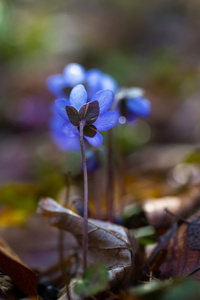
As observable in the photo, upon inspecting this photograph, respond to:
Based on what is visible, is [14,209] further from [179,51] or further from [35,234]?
[179,51]

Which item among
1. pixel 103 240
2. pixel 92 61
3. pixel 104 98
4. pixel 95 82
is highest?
pixel 92 61

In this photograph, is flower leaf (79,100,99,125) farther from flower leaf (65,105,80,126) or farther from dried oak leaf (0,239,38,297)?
dried oak leaf (0,239,38,297)

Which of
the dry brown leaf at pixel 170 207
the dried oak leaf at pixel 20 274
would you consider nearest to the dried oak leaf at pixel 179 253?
the dry brown leaf at pixel 170 207

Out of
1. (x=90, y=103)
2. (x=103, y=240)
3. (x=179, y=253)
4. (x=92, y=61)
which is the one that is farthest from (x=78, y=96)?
(x=92, y=61)

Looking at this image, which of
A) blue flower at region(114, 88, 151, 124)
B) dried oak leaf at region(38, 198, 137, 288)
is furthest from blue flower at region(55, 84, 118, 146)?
blue flower at region(114, 88, 151, 124)

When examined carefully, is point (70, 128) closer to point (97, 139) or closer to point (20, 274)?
point (97, 139)

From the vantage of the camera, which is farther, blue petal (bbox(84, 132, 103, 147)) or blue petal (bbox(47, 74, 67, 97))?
blue petal (bbox(47, 74, 67, 97))

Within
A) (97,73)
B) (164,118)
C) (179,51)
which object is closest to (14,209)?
(97,73)
